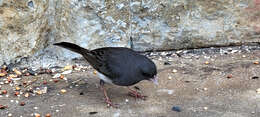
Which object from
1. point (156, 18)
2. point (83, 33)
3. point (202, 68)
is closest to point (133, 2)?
point (156, 18)

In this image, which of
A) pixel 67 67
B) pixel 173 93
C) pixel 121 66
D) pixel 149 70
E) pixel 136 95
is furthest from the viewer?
pixel 67 67

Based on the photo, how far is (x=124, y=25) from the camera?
6102mm

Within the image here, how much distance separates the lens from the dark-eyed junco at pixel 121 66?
15.7 ft

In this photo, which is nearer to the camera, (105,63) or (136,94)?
(105,63)

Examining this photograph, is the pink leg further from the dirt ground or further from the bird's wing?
the bird's wing

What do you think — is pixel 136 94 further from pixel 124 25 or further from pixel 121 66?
pixel 124 25

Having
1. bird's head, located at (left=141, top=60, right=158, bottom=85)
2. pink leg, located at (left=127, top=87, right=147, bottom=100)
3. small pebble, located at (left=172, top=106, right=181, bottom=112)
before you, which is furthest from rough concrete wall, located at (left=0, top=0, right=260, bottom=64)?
small pebble, located at (left=172, top=106, right=181, bottom=112)

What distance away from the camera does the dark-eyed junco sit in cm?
478

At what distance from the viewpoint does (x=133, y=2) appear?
6004 millimetres

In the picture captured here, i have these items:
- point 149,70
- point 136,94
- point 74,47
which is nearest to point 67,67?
point 74,47

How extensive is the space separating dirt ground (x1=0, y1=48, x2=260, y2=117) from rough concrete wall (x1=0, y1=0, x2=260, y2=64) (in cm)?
29

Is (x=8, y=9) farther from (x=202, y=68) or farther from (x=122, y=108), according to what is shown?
(x=202, y=68)

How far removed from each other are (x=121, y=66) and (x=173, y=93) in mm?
812

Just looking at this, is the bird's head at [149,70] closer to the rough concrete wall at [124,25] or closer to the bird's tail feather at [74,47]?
the bird's tail feather at [74,47]
